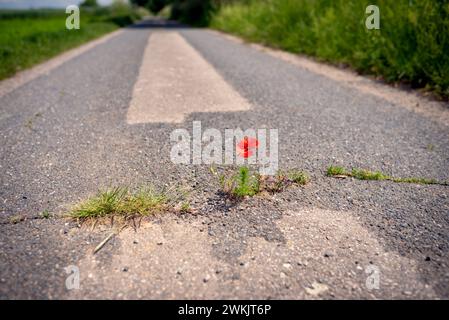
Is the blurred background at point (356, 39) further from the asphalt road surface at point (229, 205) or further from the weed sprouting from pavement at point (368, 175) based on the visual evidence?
the weed sprouting from pavement at point (368, 175)

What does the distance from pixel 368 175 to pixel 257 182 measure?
3.13 feet

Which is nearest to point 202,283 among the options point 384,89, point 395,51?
point 384,89

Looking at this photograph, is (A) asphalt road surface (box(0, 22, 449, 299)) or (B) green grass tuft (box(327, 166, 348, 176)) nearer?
(A) asphalt road surface (box(0, 22, 449, 299))

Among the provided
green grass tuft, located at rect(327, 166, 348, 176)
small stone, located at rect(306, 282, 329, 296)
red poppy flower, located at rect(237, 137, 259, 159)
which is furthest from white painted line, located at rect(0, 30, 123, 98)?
small stone, located at rect(306, 282, 329, 296)

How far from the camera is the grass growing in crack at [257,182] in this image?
8.44ft

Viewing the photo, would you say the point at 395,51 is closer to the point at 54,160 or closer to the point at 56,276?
the point at 54,160

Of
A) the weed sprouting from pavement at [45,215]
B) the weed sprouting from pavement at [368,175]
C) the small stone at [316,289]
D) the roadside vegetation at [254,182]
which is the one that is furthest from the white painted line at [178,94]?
the small stone at [316,289]

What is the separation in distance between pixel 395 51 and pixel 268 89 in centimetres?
239

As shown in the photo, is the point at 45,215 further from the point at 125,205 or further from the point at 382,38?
the point at 382,38

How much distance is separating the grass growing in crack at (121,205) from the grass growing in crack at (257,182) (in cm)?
47

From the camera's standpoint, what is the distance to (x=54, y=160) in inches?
126

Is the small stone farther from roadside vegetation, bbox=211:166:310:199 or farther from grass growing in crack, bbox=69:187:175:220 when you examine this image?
grass growing in crack, bbox=69:187:175:220

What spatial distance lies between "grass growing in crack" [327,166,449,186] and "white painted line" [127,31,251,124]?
6.53 feet

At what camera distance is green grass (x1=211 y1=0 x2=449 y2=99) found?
5.23 m
